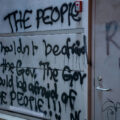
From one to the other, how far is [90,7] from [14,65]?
2.38m

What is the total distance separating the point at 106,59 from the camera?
4648 mm

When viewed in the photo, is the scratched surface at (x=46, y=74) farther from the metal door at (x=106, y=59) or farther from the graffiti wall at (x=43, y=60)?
the metal door at (x=106, y=59)

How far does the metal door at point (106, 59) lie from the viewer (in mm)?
4527

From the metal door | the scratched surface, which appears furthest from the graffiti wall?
the metal door

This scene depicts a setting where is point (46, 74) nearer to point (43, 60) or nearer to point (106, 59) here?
point (43, 60)

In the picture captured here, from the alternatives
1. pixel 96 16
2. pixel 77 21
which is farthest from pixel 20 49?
pixel 96 16

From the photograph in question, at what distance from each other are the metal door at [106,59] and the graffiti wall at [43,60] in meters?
0.23

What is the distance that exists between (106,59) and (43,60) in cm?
148

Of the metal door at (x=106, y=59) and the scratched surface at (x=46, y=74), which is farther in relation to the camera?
the scratched surface at (x=46, y=74)

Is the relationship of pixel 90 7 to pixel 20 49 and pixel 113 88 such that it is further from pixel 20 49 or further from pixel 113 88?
pixel 20 49

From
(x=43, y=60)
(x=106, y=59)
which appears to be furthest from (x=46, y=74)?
(x=106, y=59)

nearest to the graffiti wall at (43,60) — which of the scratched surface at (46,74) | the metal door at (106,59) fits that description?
the scratched surface at (46,74)

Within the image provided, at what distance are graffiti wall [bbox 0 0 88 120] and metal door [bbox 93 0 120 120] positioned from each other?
0.77 feet

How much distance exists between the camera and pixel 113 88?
4.57 metres
